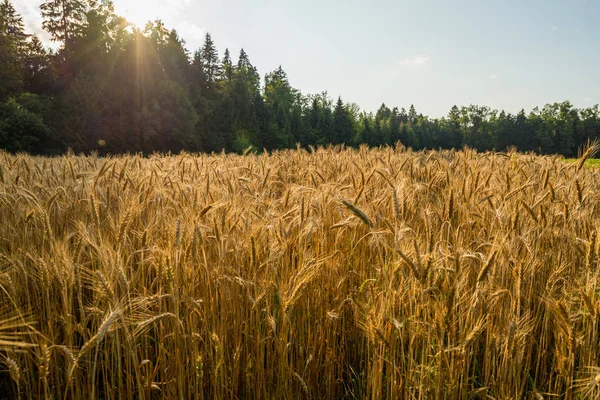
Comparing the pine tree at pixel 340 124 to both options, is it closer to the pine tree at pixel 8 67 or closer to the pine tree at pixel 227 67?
the pine tree at pixel 227 67

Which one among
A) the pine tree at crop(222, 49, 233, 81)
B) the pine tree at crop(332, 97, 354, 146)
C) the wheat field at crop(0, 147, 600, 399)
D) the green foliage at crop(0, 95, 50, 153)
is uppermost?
the pine tree at crop(222, 49, 233, 81)

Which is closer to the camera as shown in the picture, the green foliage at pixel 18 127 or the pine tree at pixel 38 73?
the green foliage at pixel 18 127

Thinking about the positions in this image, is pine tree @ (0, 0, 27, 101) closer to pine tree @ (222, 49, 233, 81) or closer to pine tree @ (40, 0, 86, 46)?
pine tree @ (40, 0, 86, 46)

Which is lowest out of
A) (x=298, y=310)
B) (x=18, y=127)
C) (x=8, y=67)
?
(x=298, y=310)

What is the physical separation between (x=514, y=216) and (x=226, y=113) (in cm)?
4520

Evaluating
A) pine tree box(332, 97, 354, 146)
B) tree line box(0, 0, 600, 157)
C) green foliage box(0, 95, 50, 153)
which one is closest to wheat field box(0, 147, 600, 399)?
tree line box(0, 0, 600, 157)

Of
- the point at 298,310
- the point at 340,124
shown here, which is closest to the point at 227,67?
the point at 340,124

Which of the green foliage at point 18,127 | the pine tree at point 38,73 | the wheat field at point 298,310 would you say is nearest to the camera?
the wheat field at point 298,310

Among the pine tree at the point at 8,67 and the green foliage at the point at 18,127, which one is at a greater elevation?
the pine tree at the point at 8,67

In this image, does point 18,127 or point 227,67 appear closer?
point 18,127

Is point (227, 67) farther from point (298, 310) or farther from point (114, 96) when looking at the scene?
point (298, 310)

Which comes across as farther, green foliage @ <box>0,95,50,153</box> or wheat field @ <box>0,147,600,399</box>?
green foliage @ <box>0,95,50,153</box>

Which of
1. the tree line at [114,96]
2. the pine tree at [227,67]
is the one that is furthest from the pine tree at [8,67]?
the pine tree at [227,67]

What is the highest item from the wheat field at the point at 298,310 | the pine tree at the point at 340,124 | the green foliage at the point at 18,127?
the pine tree at the point at 340,124
